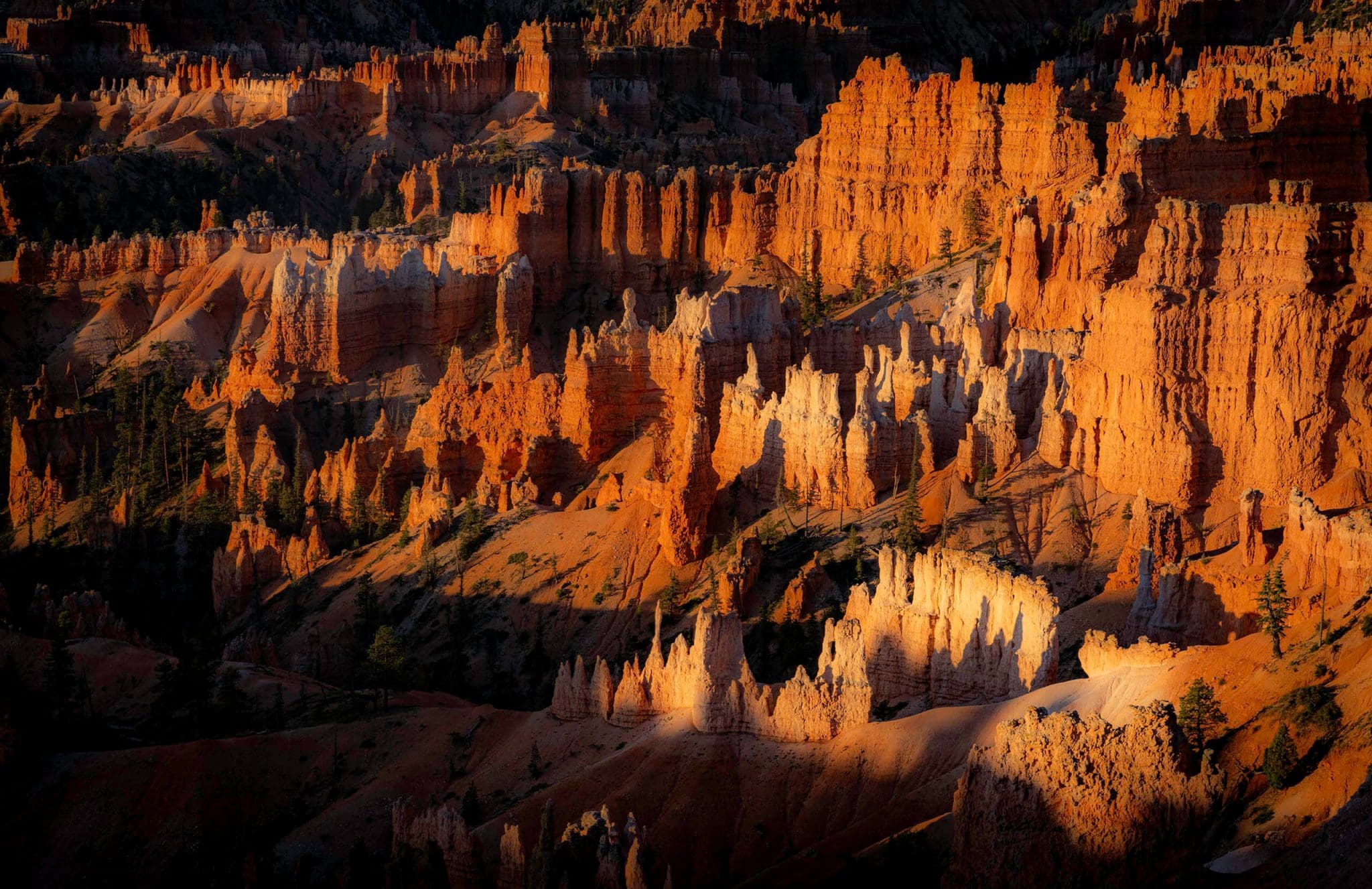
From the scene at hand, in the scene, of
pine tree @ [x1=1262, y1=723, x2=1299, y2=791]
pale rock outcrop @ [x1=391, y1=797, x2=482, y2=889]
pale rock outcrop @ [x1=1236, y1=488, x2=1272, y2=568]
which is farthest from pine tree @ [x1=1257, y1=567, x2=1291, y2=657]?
pale rock outcrop @ [x1=391, y1=797, x2=482, y2=889]

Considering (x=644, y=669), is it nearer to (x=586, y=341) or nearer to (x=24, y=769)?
(x=24, y=769)

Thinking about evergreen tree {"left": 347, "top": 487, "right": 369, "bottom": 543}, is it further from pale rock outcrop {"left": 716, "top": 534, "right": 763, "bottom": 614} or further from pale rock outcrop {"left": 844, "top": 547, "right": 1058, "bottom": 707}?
pale rock outcrop {"left": 844, "top": 547, "right": 1058, "bottom": 707}

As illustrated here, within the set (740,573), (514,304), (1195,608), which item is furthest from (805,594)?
(514,304)

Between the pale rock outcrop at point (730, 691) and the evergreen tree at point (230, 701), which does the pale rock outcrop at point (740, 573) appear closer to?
the pale rock outcrop at point (730, 691)

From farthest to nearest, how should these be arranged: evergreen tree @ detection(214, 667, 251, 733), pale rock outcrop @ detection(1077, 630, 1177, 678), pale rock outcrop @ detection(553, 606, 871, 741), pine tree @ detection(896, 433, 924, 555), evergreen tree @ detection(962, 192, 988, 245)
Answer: evergreen tree @ detection(962, 192, 988, 245), pine tree @ detection(896, 433, 924, 555), evergreen tree @ detection(214, 667, 251, 733), pale rock outcrop @ detection(553, 606, 871, 741), pale rock outcrop @ detection(1077, 630, 1177, 678)

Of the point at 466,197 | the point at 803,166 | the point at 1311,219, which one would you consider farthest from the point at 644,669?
the point at 466,197

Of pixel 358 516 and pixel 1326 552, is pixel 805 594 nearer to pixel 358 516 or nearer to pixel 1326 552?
pixel 1326 552

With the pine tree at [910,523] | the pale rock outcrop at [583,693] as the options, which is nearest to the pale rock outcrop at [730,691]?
the pale rock outcrop at [583,693]
